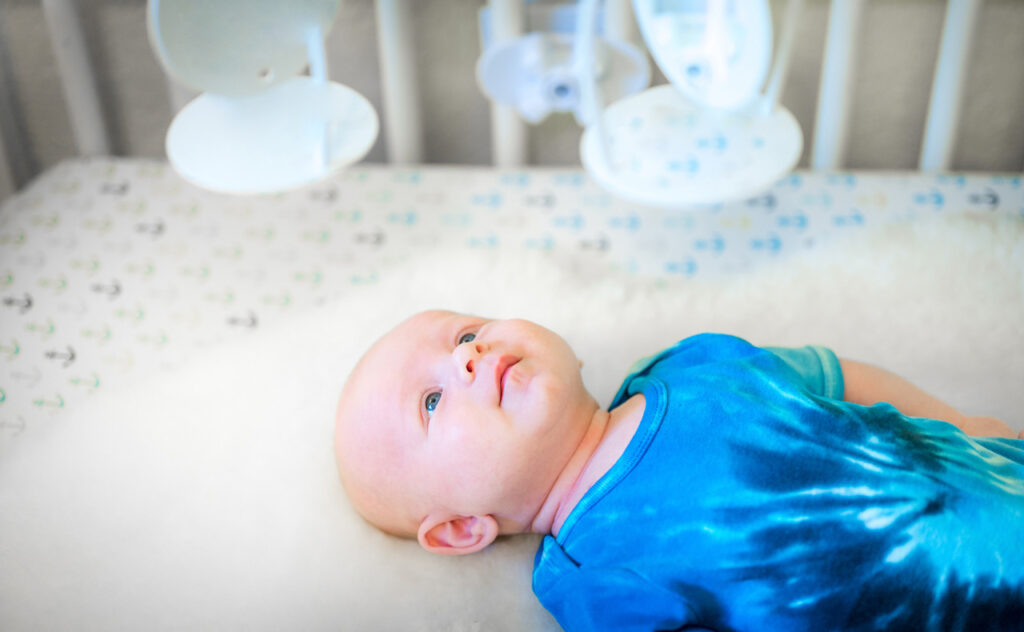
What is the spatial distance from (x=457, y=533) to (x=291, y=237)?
2.28 ft

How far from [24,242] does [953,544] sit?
4.74 ft

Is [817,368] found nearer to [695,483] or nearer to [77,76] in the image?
[695,483]

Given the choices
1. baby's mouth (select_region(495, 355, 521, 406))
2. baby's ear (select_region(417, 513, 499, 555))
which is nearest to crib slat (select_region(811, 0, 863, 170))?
baby's mouth (select_region(495, 355, 521, 406))

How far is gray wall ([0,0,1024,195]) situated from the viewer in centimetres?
131

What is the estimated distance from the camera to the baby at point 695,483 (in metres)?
0.70

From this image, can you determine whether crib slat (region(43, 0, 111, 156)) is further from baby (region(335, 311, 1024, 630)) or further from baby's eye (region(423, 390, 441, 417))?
baby's eye (region(423, 390, 441, 417))

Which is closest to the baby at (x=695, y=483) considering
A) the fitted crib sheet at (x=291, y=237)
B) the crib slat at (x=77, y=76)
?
the fitted crib sheet at (x=291, y=237)

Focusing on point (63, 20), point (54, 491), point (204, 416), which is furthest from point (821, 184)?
point (63, 20)

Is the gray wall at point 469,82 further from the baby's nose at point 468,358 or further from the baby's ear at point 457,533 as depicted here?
the baby's ear at point 457,533

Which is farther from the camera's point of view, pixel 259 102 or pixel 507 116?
pixel 507 116

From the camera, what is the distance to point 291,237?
1.30m

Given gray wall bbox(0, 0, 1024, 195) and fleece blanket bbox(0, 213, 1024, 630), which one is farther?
gray wall bbox(0, 0, 1024, 195)

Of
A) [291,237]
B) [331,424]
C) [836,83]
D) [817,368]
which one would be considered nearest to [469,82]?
[291,237]

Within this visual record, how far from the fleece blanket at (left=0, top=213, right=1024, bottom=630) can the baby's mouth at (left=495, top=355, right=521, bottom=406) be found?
0.20m
